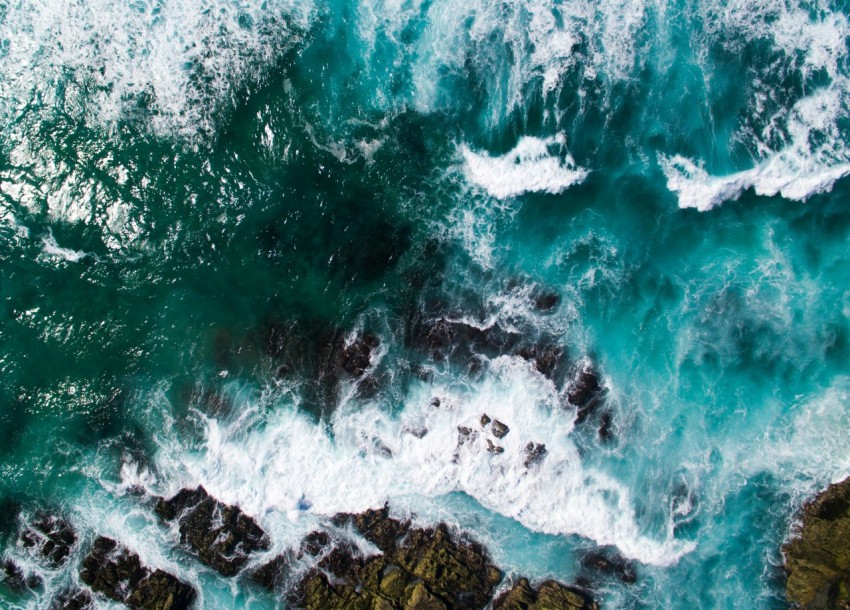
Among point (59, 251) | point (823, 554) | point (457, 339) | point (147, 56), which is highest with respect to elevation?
point (147, 56)

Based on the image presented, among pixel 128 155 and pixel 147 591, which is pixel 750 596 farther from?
pixel 128 155

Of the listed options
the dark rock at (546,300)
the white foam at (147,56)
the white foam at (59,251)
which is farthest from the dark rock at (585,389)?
the white foam at (59,251)

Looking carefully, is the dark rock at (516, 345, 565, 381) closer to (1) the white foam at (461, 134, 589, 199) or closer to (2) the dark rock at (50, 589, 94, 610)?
(1) the white foam at (461, 134, 589, 199)

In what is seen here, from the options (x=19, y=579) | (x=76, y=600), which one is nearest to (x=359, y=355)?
(x=76, y=600)

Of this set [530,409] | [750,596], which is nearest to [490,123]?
[530,409]

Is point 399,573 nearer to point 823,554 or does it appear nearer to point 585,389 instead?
point 585,389

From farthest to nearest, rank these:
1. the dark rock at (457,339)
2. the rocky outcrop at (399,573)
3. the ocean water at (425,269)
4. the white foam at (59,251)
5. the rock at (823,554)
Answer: the white foam at (59,251)
the dark rock at (457,339)
the rocky outcrop at (399,573)
the ocean water at (425,269)
the rock at (823,554)

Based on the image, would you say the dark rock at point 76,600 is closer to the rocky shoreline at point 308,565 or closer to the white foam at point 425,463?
the rocky shoreline at point 308,565
